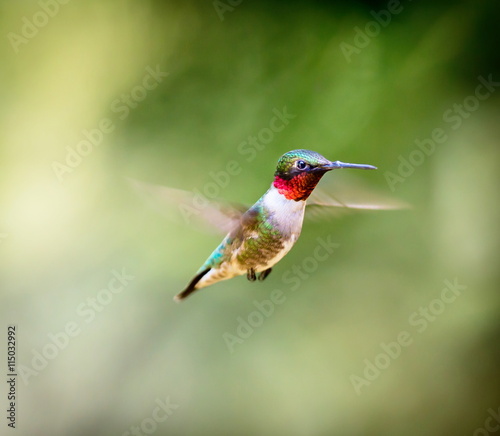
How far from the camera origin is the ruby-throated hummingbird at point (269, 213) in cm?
53

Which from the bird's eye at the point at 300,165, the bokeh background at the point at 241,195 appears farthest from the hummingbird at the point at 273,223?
the bokeh background at the point at 241,195

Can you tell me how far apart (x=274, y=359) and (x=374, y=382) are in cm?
31

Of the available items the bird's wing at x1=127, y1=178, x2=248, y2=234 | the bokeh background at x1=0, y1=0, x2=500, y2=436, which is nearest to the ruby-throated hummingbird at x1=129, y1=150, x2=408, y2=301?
the bird's wing at x1=127, y1=178, x2=248, y2=234

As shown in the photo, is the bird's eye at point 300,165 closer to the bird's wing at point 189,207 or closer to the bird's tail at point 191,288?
the bird's wing at point 189,207

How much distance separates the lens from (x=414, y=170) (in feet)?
5.47

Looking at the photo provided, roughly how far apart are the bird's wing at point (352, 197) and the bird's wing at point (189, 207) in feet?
0.28

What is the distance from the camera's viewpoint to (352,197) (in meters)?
0.59

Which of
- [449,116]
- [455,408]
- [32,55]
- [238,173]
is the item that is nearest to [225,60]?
[238,173]

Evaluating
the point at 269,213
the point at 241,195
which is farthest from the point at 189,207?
the point at 241,195

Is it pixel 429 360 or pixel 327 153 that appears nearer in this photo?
pixel 327 153

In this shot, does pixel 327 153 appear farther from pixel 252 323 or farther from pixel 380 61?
pixel 252 323

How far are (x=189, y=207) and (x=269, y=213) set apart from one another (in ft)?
0.27

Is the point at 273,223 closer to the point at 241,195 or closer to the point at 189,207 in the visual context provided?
the point at 189,207

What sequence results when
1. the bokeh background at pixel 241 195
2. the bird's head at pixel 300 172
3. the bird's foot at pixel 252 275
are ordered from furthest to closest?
the bokeh background at pixel 241 195 < the bird's foot at pixel 252 275 < the bird's head at pixel 300 172
